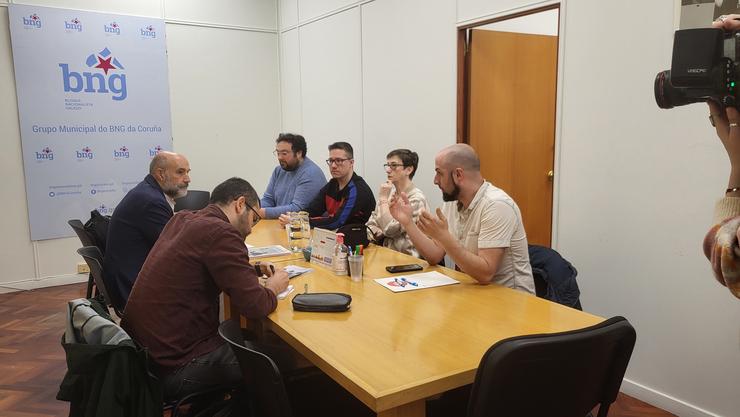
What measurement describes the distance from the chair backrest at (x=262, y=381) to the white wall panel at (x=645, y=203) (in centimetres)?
218

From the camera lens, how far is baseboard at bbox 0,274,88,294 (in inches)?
203

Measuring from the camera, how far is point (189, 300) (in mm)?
1984

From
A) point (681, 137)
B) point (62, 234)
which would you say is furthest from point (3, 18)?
point (681, 137)

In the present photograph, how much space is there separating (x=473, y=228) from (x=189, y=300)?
132 cm

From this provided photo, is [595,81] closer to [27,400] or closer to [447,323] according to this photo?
[447,323]

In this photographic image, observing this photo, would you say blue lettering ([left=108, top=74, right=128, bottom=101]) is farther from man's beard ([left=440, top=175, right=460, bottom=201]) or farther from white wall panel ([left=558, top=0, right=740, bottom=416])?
white wall panel ([left=558, top=0, right=740, bottom=416])

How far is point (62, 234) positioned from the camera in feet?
17.6

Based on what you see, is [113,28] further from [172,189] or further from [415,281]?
[415,281]

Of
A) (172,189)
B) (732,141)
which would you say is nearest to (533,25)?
(172,189)

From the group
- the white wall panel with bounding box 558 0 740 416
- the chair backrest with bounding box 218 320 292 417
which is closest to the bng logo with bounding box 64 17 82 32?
the white wall panel with bounding box 558 0 740 416

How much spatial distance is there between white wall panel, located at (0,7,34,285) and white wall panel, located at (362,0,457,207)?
131 inches

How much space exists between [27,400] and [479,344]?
2.69m

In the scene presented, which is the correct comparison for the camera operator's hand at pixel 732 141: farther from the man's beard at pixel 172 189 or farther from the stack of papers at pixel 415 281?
the man's beard at pixel 172 189

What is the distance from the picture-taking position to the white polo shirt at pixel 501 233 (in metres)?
2.40
